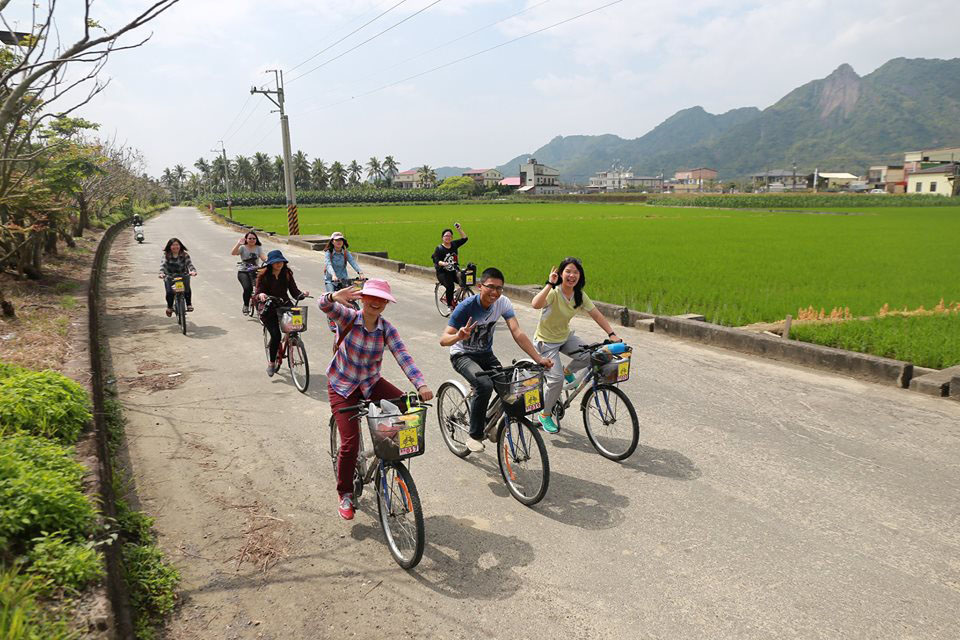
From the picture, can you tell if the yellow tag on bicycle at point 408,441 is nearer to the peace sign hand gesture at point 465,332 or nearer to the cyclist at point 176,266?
the peace sign hand gesture at point 465,332

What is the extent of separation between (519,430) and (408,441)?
121cm

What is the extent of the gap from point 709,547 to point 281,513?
3.00 m

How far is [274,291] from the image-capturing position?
7449 mm

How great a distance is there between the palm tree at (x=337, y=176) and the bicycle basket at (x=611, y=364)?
396 ft

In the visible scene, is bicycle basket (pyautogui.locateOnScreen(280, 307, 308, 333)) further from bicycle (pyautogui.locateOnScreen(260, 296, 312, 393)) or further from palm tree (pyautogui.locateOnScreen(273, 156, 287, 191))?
palm tree (pyautogui.locateOnScreen(273, 156, 287, 191))

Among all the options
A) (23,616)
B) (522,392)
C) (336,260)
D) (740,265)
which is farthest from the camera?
(740,265)

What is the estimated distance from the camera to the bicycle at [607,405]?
5.07m

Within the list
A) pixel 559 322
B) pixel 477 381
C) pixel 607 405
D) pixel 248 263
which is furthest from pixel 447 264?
pixel 477 381

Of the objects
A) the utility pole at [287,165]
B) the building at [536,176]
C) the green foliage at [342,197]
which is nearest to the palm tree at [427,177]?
the building at [536,176]

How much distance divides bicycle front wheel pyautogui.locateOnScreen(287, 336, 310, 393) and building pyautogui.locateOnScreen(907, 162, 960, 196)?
329 feet

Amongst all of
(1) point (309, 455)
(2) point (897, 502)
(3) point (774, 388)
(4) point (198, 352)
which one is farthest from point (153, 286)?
(2) point (897, 502)

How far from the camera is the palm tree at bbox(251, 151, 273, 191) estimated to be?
12431cm

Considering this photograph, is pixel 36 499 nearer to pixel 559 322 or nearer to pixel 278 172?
pixel 559 322

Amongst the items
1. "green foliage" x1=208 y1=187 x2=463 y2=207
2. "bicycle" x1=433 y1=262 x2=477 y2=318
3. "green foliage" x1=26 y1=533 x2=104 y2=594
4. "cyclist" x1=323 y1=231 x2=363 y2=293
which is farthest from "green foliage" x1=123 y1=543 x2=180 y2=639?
"green foliage" x1=208 y1=187 x2=463 y2=207
